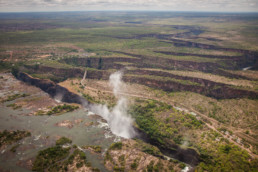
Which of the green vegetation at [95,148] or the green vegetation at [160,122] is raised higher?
the green vegetation at [160,122]

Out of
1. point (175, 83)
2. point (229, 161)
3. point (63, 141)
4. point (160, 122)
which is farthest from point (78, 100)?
point (229, 161)

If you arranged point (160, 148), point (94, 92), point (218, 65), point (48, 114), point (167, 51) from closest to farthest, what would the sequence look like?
point (160, 148)
point (48, 114)
point (94, 92)
point (218, 65)
point (167, 51)

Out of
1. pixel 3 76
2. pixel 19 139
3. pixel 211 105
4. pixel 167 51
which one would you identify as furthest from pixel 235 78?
pixel 3 76

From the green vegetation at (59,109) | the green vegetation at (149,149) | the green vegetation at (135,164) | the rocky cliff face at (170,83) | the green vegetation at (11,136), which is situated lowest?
the green vegetation at (135,164)

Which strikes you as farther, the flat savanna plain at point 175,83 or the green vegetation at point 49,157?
the flat savanna plain at point 175,83

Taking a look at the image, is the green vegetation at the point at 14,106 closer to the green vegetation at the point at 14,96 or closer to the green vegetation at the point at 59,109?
the green vegetation at the point at 14,96

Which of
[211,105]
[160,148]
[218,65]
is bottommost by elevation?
[160,148]

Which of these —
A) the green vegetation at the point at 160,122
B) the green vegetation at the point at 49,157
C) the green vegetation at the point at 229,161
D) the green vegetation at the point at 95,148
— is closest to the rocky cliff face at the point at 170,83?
the green vegetation at the point at 160,122

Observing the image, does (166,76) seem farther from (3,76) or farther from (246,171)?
(3,76)
